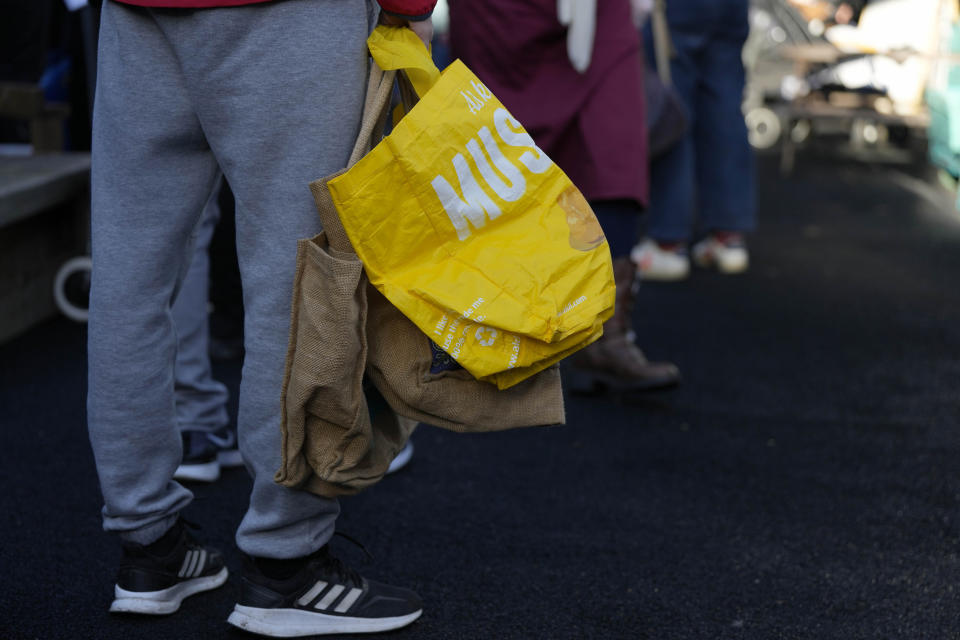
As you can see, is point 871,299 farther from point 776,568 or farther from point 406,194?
point 406,194

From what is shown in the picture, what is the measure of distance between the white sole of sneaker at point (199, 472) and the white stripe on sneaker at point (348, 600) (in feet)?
2.40

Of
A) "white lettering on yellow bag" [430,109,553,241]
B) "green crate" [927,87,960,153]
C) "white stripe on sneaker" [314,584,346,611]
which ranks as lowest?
"green crate" [927,87,960,153]

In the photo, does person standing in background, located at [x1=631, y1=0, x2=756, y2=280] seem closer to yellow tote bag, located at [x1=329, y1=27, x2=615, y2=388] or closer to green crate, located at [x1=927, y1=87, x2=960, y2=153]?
green crate, located at [x1=927, y1=87, x2=960, y2=153]

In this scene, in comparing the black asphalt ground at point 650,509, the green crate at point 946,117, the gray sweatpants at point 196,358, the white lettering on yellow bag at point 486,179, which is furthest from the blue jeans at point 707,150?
the white lettering on yellow bag at point 486,179

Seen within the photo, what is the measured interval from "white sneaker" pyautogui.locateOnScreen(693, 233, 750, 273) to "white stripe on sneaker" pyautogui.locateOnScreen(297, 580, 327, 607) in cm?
360

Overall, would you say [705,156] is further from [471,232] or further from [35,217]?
[471,232]

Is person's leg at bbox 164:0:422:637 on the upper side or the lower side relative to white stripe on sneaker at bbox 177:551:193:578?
upper

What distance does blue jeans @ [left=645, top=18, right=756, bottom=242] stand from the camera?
4664 mm

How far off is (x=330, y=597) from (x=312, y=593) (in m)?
0.03

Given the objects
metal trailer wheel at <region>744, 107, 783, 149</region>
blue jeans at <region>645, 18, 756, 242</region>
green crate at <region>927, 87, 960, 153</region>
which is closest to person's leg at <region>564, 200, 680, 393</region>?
blue jeans at <region>645, 18, 756, 242</region>

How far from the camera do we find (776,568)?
6.89ft

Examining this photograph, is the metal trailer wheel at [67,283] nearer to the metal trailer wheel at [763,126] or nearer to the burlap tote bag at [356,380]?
the burlap tote bag at [356,380]

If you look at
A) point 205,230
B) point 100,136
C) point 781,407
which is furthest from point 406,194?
point 781,407

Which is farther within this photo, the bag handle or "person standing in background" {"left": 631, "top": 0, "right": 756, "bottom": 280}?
"person standing in background" {"left": 631, "top": 0, "right": 756, "bottom": 280}
